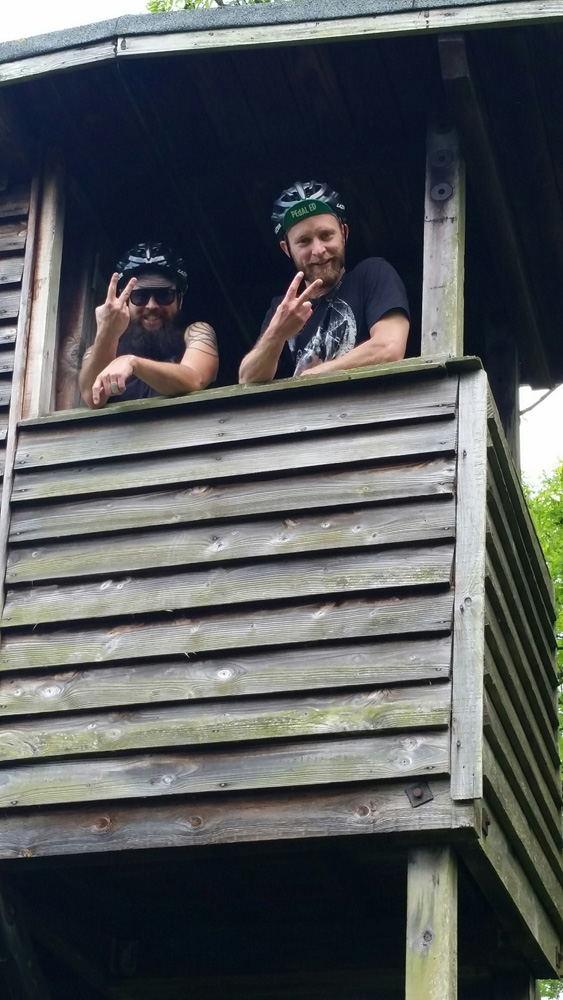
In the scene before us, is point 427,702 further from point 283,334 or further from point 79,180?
point 79,180

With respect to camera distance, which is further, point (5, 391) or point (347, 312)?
point (5, 391)

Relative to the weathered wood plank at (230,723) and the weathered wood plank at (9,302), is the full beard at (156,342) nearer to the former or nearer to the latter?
the weathered wood plank at (9,302)

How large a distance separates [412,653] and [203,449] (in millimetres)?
1386

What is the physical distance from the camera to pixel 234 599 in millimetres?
6137

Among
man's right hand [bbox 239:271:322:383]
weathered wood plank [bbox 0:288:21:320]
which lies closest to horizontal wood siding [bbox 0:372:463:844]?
man's right hand [bbox 239:271:322:383]

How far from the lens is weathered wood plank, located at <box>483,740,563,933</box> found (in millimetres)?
5832

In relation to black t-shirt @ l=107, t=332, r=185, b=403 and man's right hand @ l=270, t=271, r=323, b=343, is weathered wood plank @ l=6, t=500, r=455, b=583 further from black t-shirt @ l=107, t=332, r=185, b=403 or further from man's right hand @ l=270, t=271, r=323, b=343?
black t-shirt @ l=107, t=332, r=185, b=403

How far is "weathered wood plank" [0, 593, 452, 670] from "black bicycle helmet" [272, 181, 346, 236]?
83.0 inches

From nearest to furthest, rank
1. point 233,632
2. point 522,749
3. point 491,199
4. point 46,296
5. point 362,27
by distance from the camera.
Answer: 1. point 233,632
2. point 362,27
3. point 522,749
4. point 46,296
5. point 491,199

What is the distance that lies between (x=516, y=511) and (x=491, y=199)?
1518 millimetres

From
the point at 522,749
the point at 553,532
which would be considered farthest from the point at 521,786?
the point at 553,532

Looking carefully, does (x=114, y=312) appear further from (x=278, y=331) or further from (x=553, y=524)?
(x=553, y=524)

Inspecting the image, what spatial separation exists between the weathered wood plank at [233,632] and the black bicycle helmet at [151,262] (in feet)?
6.63

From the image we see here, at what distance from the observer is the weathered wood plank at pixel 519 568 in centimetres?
644
